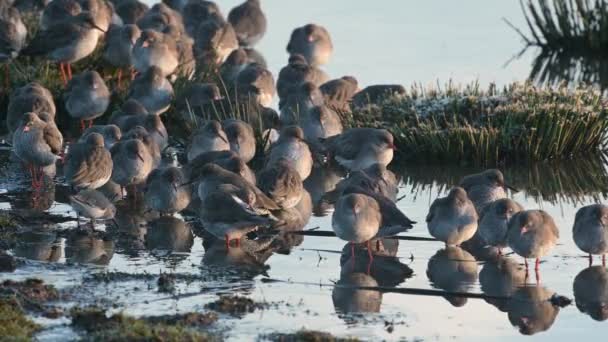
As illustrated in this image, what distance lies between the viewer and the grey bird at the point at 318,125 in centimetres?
1834

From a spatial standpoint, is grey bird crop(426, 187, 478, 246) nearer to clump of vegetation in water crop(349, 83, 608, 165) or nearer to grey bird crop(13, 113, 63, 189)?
clump of vegetation in water crop(349, 83, 608, 165)

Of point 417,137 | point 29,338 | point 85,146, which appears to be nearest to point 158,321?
point 29,338

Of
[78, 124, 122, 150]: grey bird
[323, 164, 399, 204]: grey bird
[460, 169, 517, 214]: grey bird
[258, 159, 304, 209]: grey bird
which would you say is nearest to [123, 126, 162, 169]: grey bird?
[78, 124, 122, 150]: grey bird

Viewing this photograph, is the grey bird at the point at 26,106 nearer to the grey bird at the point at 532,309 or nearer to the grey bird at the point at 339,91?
the grey bird at the point at 339,91

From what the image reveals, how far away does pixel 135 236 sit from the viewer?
1401 centimetres

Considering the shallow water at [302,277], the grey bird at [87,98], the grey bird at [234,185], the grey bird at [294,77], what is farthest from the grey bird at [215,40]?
the grey bird at [234,185]

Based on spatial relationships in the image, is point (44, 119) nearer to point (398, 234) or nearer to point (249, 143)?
point (249, 143)

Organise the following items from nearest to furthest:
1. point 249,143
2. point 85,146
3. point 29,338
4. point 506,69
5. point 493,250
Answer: point 29,338 < point 493,250 < point 85,146 < point 249,143 < point 506,69

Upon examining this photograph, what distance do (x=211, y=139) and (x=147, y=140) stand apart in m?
0.75

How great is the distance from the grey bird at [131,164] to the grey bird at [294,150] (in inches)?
58.2

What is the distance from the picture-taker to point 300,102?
64.1 feet

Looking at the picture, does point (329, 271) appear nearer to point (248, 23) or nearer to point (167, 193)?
point (167, 193)

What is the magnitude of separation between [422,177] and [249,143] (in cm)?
214

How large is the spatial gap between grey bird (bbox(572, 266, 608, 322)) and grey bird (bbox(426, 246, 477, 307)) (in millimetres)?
896
